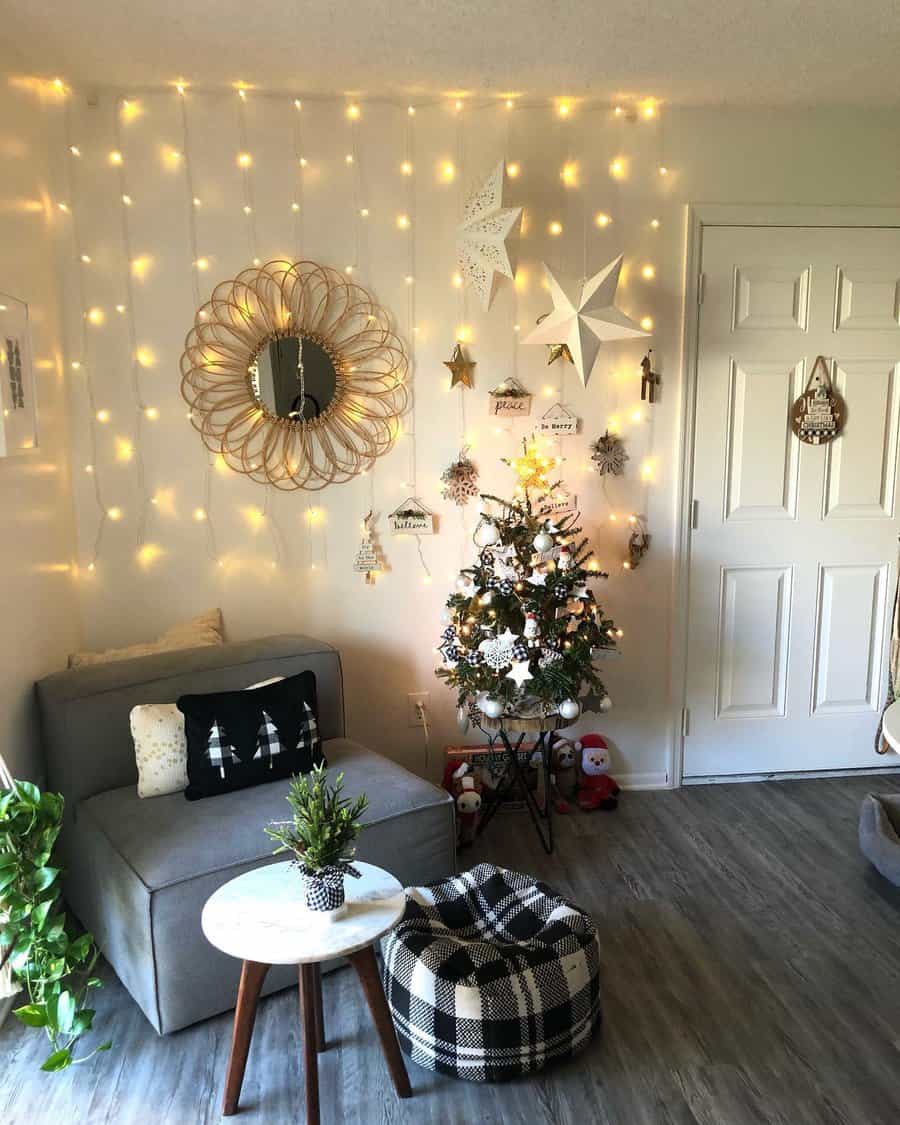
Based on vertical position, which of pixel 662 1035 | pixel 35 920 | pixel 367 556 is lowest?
pixel 662 1035

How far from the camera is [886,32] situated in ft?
8.34

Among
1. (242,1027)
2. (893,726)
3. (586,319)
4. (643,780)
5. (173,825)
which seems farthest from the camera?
(643,780)

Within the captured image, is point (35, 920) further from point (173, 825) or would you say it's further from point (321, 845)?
point (321, 845)

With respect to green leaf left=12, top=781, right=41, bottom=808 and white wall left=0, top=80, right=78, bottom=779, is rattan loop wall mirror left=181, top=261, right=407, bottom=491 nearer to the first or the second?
white wall left=0, top=80, right=78, bottom=779

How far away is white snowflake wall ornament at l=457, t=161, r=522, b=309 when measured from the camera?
2895 millimetres

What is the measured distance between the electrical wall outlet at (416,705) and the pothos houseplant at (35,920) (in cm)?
157

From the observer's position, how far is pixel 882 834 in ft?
9.04

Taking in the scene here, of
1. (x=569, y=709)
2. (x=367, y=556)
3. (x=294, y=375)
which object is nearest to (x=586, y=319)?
(x=294, y=375)

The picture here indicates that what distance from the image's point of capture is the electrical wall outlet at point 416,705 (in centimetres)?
335

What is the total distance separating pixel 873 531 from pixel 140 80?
10.3ft

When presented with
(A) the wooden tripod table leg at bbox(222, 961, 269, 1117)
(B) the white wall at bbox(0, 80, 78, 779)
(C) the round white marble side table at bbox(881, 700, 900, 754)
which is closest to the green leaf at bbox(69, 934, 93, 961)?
(A) the wooden tripod table leg at bbox(222, 961, 269, 1117)

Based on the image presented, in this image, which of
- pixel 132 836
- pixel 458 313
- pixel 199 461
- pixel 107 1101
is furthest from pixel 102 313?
pixel 107 1101

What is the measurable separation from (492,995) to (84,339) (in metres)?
2.43

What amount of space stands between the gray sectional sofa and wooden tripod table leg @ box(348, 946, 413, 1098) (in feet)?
1.53
